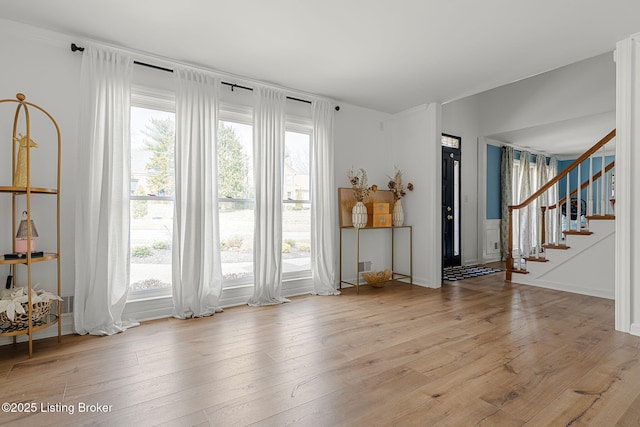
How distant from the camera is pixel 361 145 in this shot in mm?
4977

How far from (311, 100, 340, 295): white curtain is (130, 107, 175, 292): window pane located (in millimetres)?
1687

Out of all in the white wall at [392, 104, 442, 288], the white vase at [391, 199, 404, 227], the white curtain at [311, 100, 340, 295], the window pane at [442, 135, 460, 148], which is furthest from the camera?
the window pane at [442, 135, 460, 148]

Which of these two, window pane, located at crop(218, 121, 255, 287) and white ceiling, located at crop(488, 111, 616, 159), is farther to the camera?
white ceiling, located at crop(488, 111, 616, 159)

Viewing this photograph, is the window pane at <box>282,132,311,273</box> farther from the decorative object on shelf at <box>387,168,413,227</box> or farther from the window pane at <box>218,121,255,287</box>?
the decorative object on shelf at <box>387,168,413,227</box>

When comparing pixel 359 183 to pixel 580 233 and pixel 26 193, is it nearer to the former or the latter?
pixel 580 233

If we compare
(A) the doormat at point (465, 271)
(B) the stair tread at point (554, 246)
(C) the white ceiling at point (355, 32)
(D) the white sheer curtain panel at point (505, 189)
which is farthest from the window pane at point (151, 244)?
(D) the white sheer curtain panel at point (505, 189)

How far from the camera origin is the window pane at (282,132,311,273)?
429 centimetres

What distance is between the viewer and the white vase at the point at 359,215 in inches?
178

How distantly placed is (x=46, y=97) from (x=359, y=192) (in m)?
3.43

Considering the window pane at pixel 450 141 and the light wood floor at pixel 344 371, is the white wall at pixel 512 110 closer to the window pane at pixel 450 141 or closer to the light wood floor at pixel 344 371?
the window pane at pixel 450 141

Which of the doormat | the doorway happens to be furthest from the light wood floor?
the doorway

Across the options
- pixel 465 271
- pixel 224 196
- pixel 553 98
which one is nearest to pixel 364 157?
pixel 224 196

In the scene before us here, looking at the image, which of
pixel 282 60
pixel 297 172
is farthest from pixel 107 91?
pixel 297 172

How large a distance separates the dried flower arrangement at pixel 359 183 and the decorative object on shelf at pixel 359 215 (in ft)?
0.48
